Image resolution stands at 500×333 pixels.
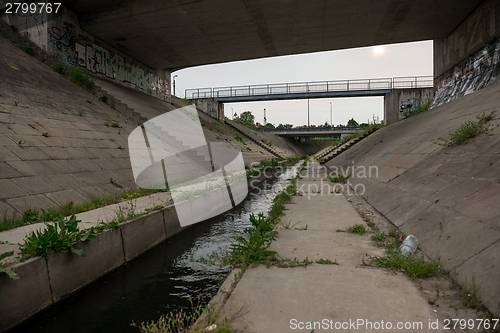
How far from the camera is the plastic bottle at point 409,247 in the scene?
3783 millimetres

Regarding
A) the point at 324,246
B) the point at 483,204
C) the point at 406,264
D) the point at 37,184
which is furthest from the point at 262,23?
the point at 406,264

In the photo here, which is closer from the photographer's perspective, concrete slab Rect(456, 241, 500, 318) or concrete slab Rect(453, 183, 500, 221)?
concrete slab Rect(456, 241, 500, 318)

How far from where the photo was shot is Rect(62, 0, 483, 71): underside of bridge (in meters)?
14.8

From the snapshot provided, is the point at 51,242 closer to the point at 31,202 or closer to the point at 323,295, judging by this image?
the point at 31,202

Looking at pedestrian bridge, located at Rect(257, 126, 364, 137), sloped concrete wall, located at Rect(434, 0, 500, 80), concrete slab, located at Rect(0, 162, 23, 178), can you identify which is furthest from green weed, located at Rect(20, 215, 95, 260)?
pedestrian bridge, located at Rect(257, 126, 364, 137)

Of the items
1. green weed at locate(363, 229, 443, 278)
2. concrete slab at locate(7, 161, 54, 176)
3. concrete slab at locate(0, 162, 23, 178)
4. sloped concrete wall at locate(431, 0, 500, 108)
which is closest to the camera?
green weed at locate(363, 229, 443, 278)

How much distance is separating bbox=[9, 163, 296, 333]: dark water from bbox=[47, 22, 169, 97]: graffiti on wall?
56.4ft

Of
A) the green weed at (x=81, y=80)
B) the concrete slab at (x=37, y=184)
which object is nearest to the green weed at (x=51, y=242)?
the concrete slab at (x=37, y=184)

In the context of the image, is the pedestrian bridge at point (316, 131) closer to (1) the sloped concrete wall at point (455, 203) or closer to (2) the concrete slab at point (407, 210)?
(1) the sloped concrete wall at point (455, 203)

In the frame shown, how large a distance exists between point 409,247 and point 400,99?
101 feet

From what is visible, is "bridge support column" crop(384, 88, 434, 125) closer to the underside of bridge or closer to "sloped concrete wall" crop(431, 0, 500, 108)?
"sloped concrete wall" crop(431, 0, 500, 108)

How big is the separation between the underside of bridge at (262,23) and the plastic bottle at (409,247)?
14.0m

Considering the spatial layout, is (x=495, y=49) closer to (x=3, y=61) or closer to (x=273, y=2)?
(x=273, y=2)

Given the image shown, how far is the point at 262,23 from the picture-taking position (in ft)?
54.6
